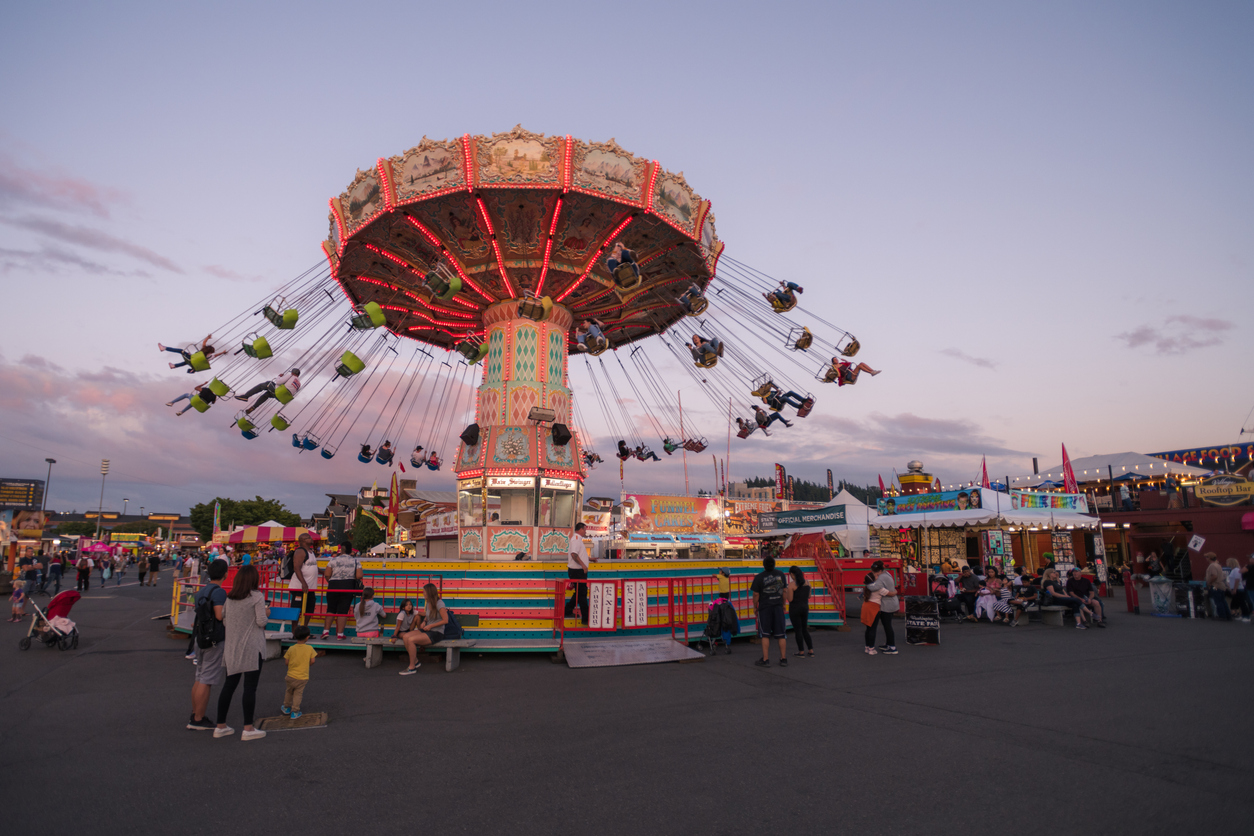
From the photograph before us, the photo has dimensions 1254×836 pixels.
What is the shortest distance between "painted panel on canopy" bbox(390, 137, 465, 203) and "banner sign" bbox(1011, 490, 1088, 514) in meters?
20.7

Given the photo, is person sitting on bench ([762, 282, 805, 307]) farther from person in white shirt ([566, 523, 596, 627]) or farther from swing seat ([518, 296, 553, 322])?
person in white shirt ([566, 523, 596, 627])

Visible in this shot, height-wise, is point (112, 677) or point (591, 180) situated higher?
point (591, 180)

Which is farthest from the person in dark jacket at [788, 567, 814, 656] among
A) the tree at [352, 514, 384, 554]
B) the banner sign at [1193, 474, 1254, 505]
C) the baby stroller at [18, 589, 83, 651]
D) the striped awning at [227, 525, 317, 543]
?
the tree at [352, 514, 384, 554]

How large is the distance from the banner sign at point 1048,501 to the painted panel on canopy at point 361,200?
22.3 metres

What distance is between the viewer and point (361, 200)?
17.9 meters

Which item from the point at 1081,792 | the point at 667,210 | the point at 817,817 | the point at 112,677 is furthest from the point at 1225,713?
the point at 667,210

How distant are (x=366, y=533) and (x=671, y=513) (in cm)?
4479

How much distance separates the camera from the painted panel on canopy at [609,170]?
16.7 metres

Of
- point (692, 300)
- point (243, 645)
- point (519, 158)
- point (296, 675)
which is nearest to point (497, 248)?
point (519, 158)

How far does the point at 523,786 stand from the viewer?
4848 millimetres

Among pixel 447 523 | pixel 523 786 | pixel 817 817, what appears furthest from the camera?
pixel 447 523

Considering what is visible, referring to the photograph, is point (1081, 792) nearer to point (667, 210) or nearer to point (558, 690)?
point (558, 690)

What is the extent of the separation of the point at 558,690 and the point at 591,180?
12.7 meters

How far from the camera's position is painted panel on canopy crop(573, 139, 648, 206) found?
16.7m
